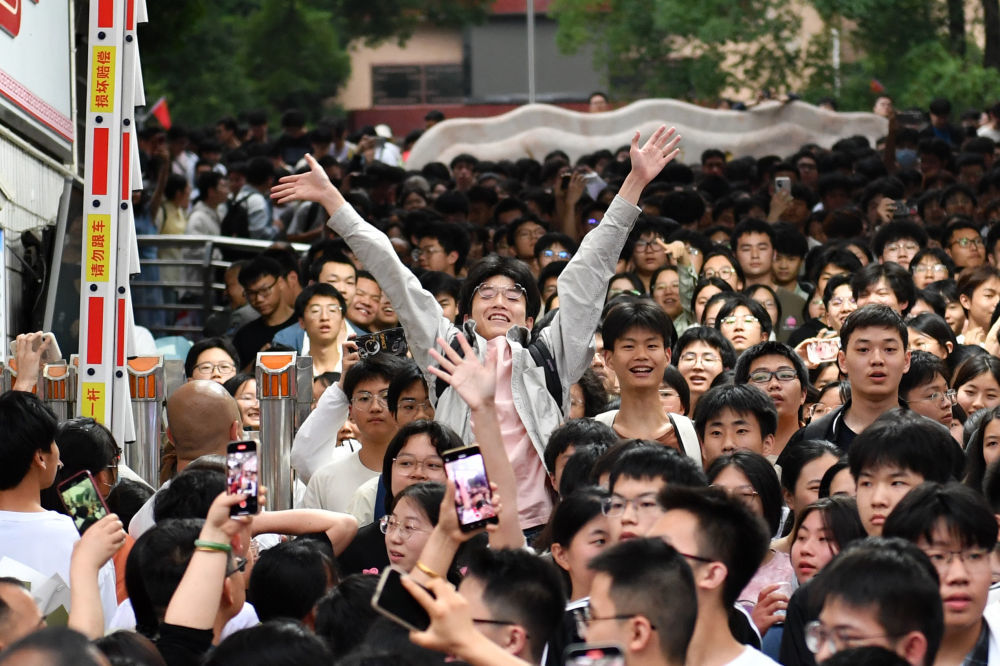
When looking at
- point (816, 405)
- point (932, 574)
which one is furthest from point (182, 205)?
point (932, 574)

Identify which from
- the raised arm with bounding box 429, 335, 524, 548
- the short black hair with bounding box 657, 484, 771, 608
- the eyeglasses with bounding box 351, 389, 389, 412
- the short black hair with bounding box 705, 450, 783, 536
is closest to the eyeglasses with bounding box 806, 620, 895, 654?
the short black hair with bounding box 657, 484, 771, 608

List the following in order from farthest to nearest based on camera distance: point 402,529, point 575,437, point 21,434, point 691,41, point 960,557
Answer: point 691,41 → point 575,437 → point 21,434 → point 402,529 → point 960,557

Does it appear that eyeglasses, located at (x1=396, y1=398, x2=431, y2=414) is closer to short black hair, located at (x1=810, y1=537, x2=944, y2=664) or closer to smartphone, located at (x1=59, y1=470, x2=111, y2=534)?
smartphone, located at (x1=59, y1=470, x2=111, y2=534)

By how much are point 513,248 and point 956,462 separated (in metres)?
7.24

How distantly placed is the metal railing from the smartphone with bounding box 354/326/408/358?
5369 mm

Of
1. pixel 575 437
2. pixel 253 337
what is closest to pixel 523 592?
pixel 575 437

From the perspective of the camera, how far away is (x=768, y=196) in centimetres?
1452

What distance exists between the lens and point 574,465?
19.2 feet

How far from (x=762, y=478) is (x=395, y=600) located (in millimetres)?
2200

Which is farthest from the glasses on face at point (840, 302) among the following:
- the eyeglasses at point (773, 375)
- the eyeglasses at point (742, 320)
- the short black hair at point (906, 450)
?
the short black hair at point (906, 450)

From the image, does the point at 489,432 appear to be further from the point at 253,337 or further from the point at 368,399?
the point at 253,337

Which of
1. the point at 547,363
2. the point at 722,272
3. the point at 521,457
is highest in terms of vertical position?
the point at 722,272

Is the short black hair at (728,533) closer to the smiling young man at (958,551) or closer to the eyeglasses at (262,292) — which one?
the smiling young man at (958,551)

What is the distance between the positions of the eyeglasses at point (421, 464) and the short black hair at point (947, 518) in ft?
6.32
